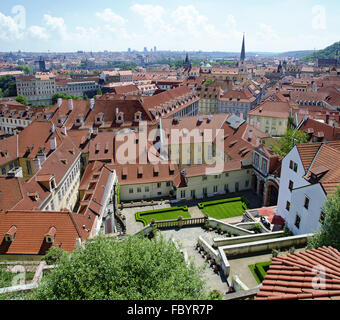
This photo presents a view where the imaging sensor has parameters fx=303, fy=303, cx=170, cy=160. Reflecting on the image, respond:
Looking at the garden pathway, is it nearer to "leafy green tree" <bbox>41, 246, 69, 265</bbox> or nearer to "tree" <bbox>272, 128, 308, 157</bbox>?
"tree" <bbox>272, 128, 308, 157</bbox>

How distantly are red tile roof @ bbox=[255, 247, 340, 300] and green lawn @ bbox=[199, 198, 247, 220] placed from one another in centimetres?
2713

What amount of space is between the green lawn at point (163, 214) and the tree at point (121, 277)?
25.4 metres

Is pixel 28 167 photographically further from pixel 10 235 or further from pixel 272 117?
pixel 272 117

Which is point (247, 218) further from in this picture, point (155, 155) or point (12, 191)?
point (12, 191)

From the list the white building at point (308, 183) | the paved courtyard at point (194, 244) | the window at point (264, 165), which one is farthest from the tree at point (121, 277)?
the window at point (264, 165)

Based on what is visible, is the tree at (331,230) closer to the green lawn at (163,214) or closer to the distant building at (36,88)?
the green lawn at (163,214)

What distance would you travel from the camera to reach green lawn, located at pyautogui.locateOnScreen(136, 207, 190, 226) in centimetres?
4266

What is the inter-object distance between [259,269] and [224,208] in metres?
22.6

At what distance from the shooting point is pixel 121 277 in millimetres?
15281

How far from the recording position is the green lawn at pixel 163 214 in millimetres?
42656

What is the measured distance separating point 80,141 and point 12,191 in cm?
2264

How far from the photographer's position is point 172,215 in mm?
43531
